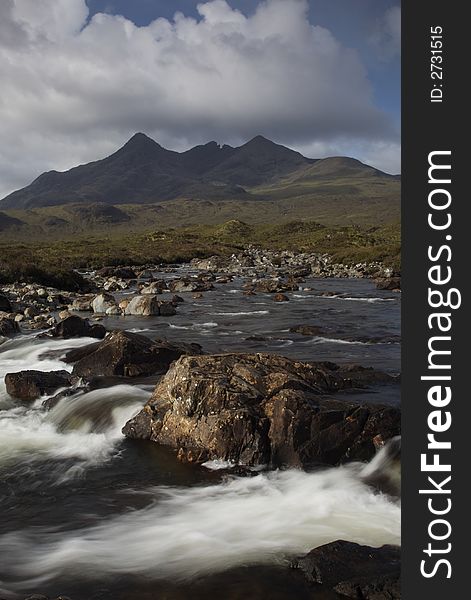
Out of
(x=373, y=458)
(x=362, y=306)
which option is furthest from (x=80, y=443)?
(x=362, y=306)

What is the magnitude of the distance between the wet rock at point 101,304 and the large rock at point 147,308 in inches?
64.2

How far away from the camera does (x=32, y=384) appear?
50.1 ft

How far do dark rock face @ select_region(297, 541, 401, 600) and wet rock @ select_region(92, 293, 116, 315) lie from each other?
25.4 m

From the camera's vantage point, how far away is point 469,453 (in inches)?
180

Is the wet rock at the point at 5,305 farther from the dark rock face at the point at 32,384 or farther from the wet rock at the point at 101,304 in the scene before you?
the dark rock face at the point at 32,384

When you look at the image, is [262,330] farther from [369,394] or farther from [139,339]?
[369,394]

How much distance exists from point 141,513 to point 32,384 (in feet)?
25.0

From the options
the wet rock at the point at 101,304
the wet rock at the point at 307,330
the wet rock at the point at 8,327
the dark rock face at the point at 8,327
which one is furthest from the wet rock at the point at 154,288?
the wet rock at the point at 307,330

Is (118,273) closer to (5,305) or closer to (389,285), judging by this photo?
(5,305)

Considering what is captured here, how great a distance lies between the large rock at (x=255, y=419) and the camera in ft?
34.3

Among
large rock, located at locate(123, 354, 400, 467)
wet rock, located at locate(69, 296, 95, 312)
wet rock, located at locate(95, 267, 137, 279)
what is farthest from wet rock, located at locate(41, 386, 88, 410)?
wet rock, located at locate(95, 267, 137, 279)

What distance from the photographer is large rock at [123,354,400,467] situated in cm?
1045

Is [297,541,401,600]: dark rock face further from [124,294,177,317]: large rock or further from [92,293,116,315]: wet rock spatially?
[92,293,116,315]: wet rock

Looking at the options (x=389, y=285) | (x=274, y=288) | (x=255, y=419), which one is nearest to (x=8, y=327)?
(x=255, y=419)
